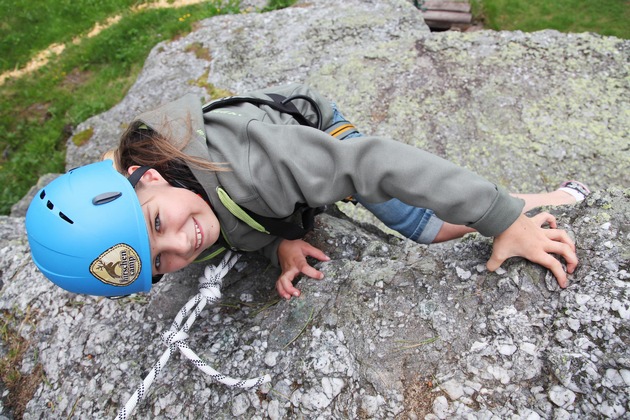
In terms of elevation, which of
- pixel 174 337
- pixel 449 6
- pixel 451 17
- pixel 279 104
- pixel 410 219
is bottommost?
pixel 451 17

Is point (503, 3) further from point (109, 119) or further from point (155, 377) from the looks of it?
point (155, 377)

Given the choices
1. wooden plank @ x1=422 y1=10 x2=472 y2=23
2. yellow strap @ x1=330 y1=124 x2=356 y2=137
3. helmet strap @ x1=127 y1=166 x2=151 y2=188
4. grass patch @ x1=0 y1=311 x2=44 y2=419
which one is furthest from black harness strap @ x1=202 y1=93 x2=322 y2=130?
wooden plank @ x1=422 y1=10 x2=472 y2=23

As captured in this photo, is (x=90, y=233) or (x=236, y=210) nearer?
(x=90, y=233)

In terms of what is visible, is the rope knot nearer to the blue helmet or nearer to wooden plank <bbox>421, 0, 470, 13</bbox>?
the blue helmet

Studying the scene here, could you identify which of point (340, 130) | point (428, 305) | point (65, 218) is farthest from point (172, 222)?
point (340, 130)

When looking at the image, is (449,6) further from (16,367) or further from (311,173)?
(16,367)

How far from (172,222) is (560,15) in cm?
805

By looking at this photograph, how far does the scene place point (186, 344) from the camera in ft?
8.00

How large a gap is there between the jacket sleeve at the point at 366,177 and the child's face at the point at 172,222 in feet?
1.11

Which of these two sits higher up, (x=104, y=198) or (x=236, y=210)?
(x=104, y=198)

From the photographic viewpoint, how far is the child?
7.09 feet

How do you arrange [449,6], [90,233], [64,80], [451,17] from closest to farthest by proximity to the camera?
[90,233] → [451,17] → [449,6] → [64,80]

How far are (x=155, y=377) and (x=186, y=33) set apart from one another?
5.06 meters

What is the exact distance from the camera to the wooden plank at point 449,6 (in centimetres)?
804
